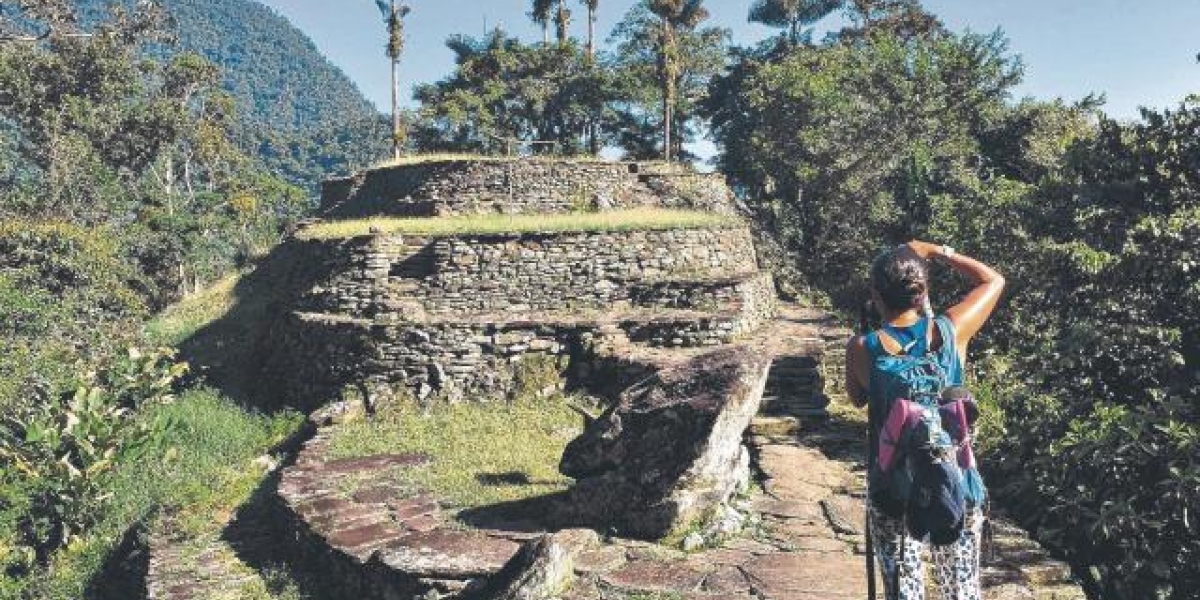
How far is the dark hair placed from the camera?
2887 mm

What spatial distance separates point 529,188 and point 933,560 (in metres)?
16.8

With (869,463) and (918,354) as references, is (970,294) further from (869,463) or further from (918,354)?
(869,463)

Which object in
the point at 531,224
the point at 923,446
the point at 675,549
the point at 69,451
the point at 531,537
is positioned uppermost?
the point at 531,224

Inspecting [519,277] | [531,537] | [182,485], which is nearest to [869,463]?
[531,537]

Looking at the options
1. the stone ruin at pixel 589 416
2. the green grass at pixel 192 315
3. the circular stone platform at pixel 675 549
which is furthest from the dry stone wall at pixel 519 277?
the green grass at pixel 192 315

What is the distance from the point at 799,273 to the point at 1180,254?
17.2 meters

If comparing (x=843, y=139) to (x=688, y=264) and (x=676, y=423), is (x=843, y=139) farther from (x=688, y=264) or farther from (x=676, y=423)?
(x=676, y=423)

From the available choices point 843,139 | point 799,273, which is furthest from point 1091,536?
point 843,139

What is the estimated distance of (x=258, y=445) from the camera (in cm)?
1078

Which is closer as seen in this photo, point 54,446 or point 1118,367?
point 1118,367

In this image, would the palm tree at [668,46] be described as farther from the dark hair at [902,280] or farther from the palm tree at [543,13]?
the dark hair at [902,280]

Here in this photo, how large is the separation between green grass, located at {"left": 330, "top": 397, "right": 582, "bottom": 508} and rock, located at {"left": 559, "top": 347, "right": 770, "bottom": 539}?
4.47 ft

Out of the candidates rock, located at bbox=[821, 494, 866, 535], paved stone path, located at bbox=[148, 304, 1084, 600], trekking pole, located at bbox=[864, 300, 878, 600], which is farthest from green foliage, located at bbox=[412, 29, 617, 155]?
trekking pole, located at bbox=[864, 300, 878, 600]

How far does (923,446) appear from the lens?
269cm
